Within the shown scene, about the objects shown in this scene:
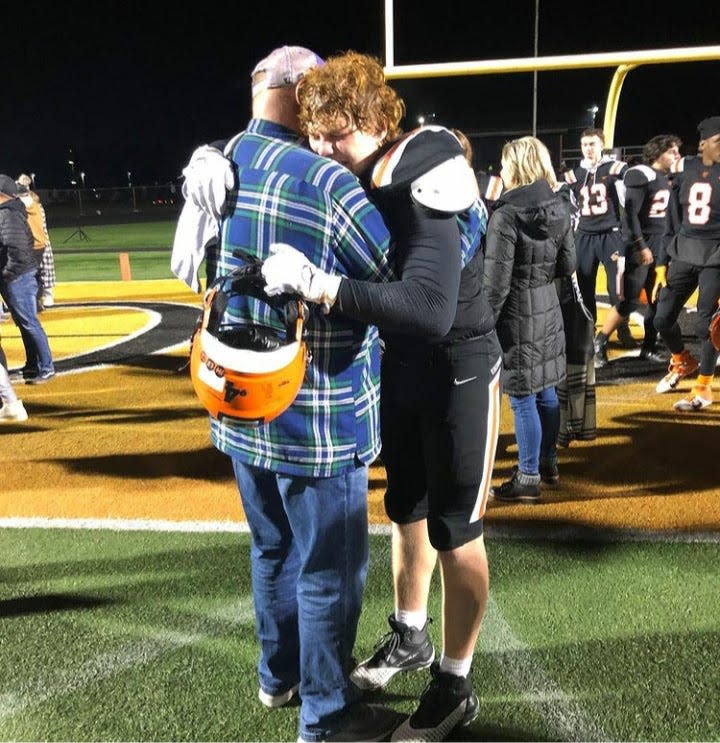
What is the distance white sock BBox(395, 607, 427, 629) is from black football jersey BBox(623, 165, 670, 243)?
493 centimetres

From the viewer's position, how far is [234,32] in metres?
100

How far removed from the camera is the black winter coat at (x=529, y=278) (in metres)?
3.61

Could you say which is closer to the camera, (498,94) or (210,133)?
(498,94)

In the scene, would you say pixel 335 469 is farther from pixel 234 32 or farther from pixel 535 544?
pixel 234 32

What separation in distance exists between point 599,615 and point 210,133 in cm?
12338

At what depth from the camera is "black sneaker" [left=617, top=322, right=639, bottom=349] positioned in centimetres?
766

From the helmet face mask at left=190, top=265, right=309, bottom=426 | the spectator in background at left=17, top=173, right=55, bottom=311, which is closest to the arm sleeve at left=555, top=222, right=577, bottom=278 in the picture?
the helmet face mask at left=190, top=265, right=309, bottom=426

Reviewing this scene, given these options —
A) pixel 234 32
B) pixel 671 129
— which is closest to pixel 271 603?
pixel 671 129

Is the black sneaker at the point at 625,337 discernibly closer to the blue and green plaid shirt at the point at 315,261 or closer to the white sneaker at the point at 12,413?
the white sneaker at the point at 12,413

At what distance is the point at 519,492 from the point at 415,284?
8.07ft

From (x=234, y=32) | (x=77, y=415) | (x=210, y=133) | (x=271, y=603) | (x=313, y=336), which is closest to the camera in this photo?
(x=313, y=336)

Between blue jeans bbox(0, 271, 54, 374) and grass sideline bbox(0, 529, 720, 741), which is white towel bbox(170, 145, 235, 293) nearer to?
grass sideline bbox(0, 529, 720, 741)

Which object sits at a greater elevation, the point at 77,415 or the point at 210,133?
the point at 210,133

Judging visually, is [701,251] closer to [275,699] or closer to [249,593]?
[249,593]
